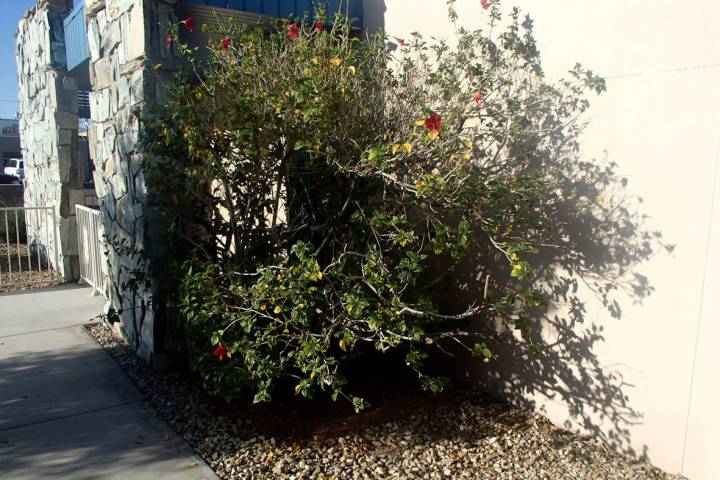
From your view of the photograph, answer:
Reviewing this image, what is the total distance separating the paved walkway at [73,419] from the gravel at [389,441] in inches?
6.9

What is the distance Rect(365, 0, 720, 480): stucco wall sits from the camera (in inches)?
114

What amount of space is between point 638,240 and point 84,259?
6328mm

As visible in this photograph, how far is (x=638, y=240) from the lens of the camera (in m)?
3.19

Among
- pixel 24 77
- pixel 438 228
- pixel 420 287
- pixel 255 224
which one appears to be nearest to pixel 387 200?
pixel 438 228

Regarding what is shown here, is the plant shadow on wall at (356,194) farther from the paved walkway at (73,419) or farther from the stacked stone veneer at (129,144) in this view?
the paved walkway at (73,419)

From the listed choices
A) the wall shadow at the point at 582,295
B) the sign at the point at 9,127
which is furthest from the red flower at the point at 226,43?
the sign at the point at 9,127

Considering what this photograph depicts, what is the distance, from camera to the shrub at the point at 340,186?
3.15m

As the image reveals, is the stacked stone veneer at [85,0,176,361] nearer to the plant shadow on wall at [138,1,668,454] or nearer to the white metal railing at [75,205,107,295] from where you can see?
the plant shadow on wall at [138,1,668,454]

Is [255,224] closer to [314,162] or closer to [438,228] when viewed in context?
[314,162]

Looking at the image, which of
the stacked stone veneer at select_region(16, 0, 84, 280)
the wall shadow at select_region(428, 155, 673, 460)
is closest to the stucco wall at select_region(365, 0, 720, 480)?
the wall shadow at select_region(428, 155, 673, 460)

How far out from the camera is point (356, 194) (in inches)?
142

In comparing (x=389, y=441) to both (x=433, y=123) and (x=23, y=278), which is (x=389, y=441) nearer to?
(x=433, y=123)

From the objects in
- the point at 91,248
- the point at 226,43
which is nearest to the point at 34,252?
the point at 91,248

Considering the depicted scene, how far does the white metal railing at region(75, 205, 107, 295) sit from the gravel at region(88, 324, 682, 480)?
2.86 meters
